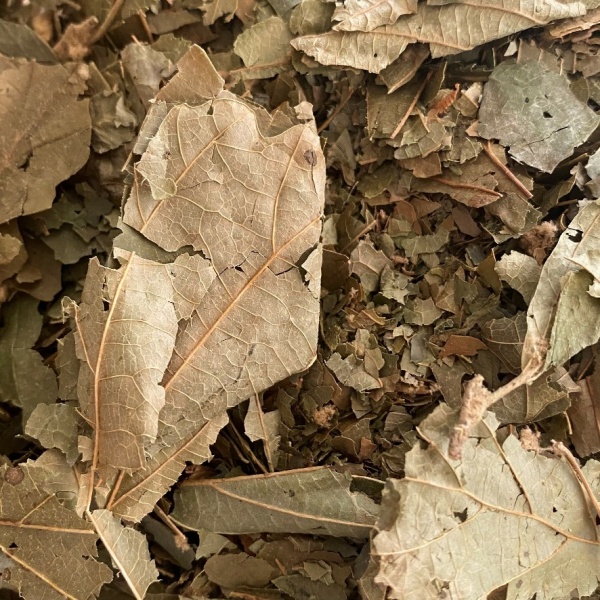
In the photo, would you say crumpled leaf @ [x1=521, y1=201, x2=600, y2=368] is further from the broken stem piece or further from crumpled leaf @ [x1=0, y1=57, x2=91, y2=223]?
crumpled leaf @ [x1=0, y1=57, x2=91, y2=223]

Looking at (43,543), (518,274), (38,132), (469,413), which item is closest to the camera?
(469,413)

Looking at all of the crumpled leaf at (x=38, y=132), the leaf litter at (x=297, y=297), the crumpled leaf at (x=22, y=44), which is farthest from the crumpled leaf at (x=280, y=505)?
the crumpled leaf at (x=22, y=44)

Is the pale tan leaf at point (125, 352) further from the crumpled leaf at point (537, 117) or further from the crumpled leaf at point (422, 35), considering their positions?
the crumpled leaf at point (537, 117)

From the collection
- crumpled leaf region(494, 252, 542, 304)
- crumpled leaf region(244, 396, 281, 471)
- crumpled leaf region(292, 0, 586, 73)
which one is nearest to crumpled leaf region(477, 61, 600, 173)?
crumpled leaf region(292, 0, 586, 73)

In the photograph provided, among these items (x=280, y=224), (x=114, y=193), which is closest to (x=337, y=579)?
(x=280, y=224)

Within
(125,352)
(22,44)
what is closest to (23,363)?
(125,352)

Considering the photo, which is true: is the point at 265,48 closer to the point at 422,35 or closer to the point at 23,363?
the point at 422,35
